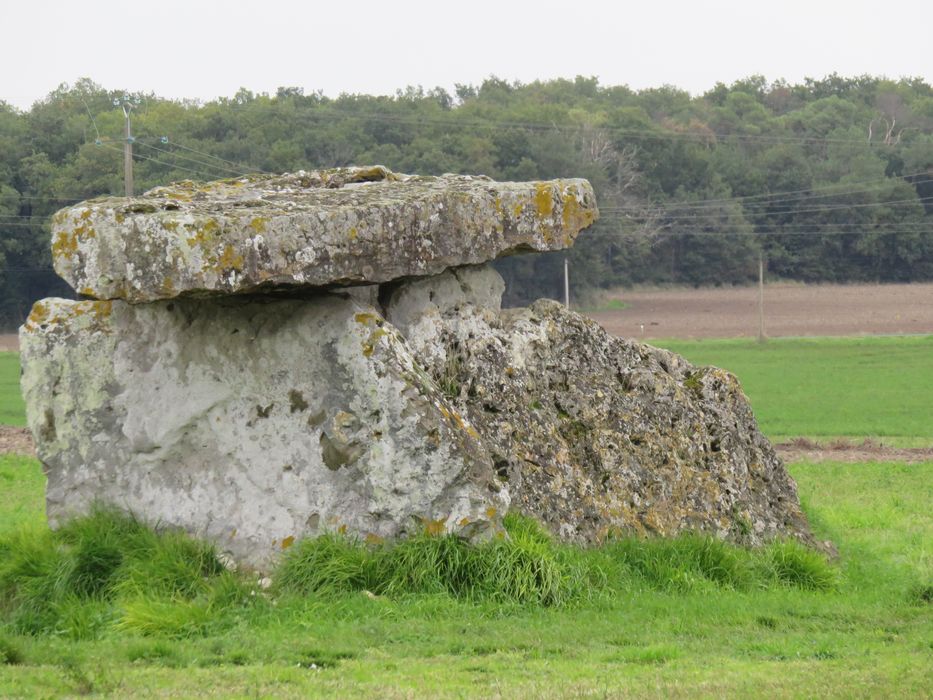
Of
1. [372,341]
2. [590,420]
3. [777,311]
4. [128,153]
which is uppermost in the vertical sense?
[128,153]

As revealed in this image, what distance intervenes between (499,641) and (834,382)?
3517 centimetres

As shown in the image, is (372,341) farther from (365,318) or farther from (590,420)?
(590,420)

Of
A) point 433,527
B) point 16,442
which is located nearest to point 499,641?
point 433,527

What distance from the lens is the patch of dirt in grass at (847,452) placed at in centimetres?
2358

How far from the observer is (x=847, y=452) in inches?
971

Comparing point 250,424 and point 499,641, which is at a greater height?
point 250,424

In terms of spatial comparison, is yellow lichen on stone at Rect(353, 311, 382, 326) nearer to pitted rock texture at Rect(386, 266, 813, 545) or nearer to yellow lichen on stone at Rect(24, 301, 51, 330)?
pitted rock texture at Rect(386, 266, 813, 545)

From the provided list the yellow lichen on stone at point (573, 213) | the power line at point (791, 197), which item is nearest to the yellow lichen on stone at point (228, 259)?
the yellow lichen on stone at point (573, 213)

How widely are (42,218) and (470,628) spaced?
71394 mm

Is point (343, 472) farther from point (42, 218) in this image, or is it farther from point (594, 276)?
point (594, 276)

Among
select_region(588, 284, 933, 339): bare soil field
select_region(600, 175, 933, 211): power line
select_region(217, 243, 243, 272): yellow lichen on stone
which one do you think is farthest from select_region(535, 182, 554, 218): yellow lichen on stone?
select_region(600, 175, 933, 211): power line

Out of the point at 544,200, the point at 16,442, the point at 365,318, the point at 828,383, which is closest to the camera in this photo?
the point at 365,318

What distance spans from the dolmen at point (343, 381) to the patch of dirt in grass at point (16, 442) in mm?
12667

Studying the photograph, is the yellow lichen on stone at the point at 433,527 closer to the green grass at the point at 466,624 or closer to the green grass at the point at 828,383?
the green grass at the point at 466,624
